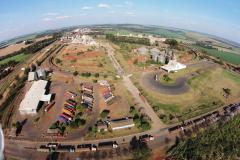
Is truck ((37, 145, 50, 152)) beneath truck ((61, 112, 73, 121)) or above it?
beneath

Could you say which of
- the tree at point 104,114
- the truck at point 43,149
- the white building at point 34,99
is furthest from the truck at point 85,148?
the white building at point 34,99

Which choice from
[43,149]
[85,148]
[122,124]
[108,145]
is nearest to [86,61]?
[122,124]

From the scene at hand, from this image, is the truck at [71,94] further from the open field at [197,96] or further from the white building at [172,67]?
the white building at [172,67]

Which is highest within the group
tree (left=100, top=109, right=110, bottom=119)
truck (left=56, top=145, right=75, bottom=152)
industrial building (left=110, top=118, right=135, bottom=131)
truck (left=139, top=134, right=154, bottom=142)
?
tree (left=100, top=109, right=110, bottom=119)

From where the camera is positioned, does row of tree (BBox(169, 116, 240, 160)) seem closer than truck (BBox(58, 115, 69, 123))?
Yes

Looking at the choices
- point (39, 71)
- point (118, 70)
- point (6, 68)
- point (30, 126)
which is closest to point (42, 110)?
point (30, 126)

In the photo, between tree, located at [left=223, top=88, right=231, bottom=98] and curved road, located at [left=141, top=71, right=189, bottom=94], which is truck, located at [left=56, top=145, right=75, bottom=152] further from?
tree, located at [left=223, top=88, right=231, bottom=98]

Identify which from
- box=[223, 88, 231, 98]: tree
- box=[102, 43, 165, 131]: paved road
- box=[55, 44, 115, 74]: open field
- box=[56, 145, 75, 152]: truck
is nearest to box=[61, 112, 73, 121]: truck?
box=[56, 145, 75, 152]: truck
